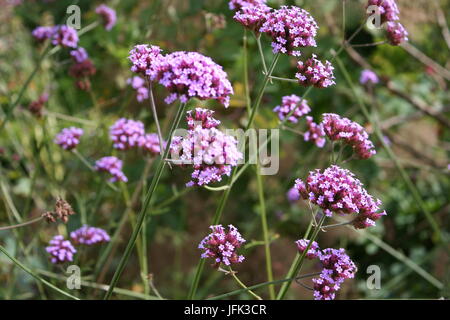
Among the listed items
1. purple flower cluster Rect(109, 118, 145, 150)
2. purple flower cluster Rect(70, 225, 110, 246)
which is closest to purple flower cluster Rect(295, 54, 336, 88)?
purple flower cluster Rect(109, 118, 145, 150)

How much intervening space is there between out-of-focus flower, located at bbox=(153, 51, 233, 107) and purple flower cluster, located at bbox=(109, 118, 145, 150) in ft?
2.05

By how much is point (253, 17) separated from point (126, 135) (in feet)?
1.95

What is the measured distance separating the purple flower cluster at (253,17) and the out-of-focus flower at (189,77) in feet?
0.84

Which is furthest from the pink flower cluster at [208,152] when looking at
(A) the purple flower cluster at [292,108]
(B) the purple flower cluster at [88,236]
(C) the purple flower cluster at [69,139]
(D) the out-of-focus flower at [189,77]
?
(C) the purple flower cluster at [69,139]

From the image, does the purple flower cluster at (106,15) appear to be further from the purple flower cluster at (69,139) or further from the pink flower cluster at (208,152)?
the pink flower cluster at (208,152)

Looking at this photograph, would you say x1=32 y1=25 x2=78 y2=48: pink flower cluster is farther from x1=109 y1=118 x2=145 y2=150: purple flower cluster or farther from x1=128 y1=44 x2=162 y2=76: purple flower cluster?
x1=128 y1=44 x2=162 y2=76: purple flower cluster

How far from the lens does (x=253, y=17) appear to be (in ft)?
4.34

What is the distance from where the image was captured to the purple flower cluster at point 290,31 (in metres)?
1.24

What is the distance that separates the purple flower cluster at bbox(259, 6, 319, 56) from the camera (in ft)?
4.06

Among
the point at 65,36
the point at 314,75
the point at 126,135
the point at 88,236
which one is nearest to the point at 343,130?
the point at 314,75

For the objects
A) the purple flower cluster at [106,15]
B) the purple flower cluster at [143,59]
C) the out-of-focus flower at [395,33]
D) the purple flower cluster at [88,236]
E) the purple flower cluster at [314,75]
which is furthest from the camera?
the purple flower cluster at [106,15]

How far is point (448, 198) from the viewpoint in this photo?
111 inches

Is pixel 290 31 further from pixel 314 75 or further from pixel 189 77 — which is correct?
pixel 189 77
